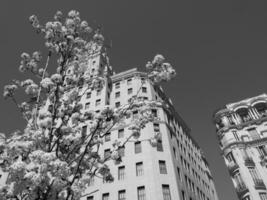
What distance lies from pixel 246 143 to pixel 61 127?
42153 millimetres

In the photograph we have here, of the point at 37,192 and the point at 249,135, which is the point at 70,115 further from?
the point at 249,135

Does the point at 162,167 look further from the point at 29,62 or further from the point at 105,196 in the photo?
the point at 29,62

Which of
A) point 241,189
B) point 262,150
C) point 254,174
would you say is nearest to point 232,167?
point 254,174

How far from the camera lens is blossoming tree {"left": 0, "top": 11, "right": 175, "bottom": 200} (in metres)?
4.70

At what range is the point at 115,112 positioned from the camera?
624 cm

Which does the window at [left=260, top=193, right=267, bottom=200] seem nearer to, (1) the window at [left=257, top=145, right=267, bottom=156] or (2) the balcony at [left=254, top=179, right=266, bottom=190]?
(2) the balcony at [left=254, top=179, right=266, bottom=190]

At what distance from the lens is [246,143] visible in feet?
133

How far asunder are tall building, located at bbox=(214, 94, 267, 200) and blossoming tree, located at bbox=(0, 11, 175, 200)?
117 ft

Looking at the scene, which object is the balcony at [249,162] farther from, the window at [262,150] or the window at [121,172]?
the window at [121,172]

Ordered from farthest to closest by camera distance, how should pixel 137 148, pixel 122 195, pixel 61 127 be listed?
pixel 137 148 → pixel 122 195 → pixel 61 127

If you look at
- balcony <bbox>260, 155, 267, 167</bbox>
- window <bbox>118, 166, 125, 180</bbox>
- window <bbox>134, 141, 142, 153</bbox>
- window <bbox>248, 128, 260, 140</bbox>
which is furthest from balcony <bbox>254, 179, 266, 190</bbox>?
window <bbox>118, 166, 125, 180</bbox>

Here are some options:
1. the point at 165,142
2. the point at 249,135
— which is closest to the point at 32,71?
the point at 165,142

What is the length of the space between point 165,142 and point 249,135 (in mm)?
21221

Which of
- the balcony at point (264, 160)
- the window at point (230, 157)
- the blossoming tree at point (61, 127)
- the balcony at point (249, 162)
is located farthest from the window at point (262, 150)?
the blossoming tree at point (61, 127)
